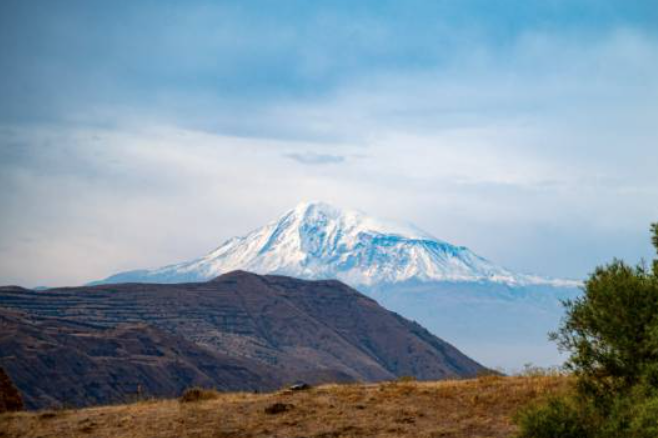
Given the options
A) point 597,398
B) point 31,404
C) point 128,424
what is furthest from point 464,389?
point 31,404

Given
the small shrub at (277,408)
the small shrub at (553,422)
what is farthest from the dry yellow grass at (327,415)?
the small shrub at (553,422)

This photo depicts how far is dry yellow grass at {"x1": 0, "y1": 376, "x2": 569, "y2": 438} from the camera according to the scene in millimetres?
25672

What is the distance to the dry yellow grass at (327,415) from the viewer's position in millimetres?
25672

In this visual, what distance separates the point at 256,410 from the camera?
28281 mm

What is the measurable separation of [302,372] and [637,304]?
164374 millimetres

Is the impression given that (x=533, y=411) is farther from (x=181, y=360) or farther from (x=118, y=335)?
(x=118, y=335)

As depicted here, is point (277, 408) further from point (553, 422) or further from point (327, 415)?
point (553, 422)

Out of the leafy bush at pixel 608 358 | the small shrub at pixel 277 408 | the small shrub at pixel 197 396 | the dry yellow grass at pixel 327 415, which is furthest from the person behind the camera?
the small shrub at pixel 197 396

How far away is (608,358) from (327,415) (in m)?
9.35

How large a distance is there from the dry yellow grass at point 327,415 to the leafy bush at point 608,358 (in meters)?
2.94

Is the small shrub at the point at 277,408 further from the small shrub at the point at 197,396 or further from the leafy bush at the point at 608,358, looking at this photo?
the leafy bush at the point at 608,358

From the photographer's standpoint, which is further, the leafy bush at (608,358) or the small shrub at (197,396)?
the small shrub at (197,396)

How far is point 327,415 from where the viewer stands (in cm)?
2711

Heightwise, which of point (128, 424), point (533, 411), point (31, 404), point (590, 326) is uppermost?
point (590, 326)
